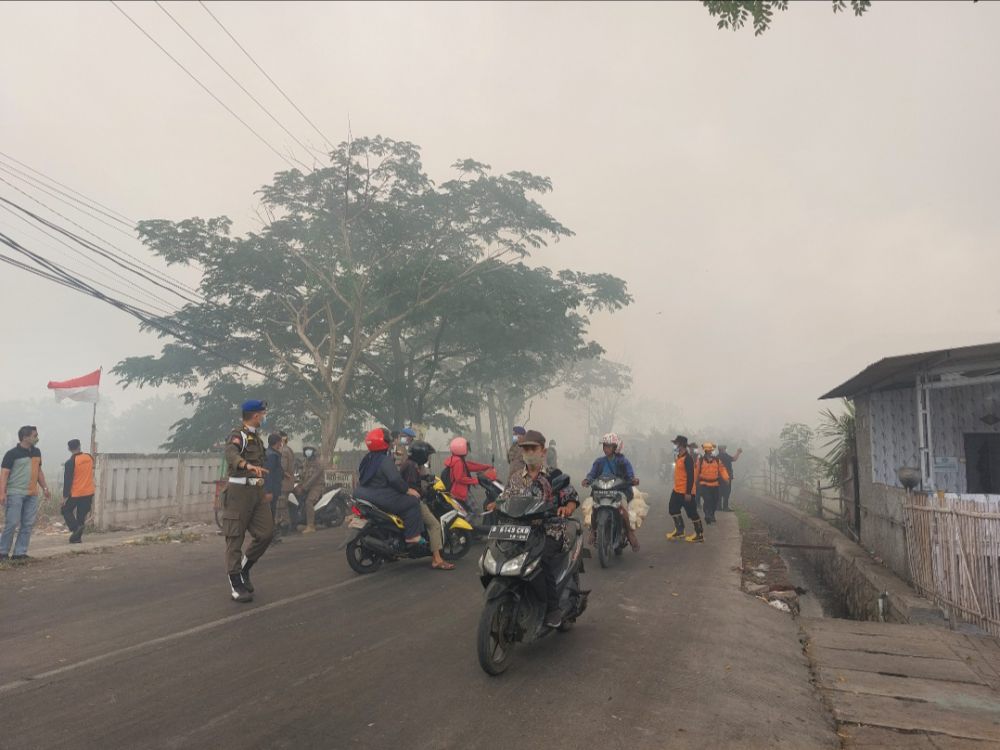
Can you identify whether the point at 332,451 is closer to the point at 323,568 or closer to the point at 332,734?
the point at 323,568

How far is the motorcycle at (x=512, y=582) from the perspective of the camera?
4688 mm

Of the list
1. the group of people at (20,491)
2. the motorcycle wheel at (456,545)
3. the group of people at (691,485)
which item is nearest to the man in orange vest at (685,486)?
the group of people at (691,485)

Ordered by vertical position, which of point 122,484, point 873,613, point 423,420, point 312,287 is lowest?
point 873,613

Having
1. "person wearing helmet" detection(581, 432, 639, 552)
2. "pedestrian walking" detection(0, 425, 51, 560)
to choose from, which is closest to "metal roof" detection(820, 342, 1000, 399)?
"person wearing helmet" detection(581, 432, 639, 552)

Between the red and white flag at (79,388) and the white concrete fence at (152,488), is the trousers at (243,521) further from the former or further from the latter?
the red and white flag at (79,388)

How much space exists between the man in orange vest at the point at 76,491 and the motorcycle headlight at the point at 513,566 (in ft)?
35.2

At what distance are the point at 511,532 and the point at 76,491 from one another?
35.7 feet

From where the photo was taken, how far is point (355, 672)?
475 cm

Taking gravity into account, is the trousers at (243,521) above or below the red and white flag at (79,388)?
below

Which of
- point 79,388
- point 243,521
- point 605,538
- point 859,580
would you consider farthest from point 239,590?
point 79,388

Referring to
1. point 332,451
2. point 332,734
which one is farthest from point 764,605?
point 332,451

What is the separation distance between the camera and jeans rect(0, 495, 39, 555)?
9.59m

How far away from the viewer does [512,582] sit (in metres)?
4.82

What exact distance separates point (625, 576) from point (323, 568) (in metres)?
4.17
